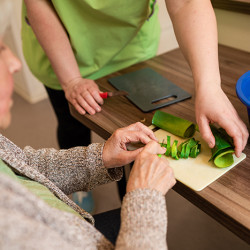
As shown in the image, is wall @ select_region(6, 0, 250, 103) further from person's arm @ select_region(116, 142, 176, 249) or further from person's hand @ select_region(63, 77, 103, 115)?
person's arm @ select_region(116, 142, 176, 249)

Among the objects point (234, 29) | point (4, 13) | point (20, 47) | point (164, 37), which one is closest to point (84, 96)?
point (4, 13)

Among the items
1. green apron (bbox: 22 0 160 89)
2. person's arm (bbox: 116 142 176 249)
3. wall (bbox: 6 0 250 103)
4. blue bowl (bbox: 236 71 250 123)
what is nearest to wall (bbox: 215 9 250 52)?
wall (bbox: 6 0 250 103)

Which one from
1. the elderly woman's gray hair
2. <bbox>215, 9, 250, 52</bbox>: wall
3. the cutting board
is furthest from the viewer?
<bbox>215, 9, 250, 52</bbox>: wall

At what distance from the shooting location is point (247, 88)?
85 cm

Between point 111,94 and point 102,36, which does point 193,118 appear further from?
point 102,36

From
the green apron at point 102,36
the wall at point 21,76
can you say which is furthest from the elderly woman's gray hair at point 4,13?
the wall at point 21,76

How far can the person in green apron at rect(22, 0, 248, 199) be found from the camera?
0.88 meters

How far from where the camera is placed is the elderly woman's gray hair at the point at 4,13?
1.72ft

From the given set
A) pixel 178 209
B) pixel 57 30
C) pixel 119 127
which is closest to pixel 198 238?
pixel 178 209

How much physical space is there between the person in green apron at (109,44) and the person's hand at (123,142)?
0.14m

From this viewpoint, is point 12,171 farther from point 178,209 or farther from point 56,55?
point 178,209

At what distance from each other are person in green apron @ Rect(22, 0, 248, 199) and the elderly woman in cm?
17

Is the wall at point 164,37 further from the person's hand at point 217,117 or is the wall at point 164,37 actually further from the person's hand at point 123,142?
the person's hand at point 123,142

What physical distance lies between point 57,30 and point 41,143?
1361 mm
